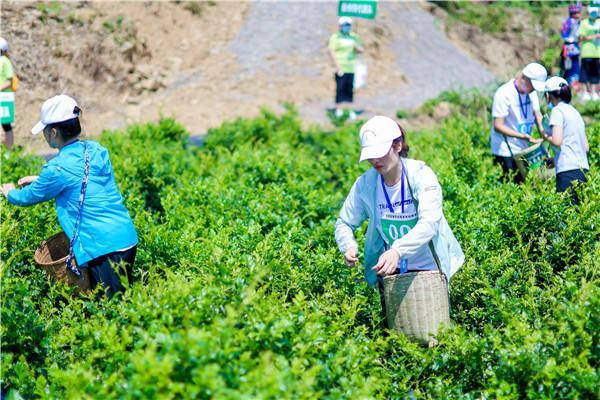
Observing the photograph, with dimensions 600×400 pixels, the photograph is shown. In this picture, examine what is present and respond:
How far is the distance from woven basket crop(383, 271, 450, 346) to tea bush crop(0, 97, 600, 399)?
91 mm

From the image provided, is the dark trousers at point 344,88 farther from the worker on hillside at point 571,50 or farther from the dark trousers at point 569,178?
the dark trousers at point 569,178

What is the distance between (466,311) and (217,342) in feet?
7.33

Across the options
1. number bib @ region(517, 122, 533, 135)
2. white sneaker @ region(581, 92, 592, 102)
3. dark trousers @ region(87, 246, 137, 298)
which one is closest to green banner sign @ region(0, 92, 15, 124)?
dark trousers @ region(87, 246, 137, 298)

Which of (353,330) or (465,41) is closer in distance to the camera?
(353,330)

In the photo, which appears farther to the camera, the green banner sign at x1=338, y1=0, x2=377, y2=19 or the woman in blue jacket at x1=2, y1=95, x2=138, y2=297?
the green banner sign at x1=338, y1=0, x2=377, y2=19

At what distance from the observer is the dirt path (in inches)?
528

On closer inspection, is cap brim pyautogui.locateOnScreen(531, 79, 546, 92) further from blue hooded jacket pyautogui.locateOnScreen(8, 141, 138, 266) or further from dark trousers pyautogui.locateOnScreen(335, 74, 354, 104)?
dark trousers pyautogui.locateOnScreen(335, 74, 354, 104)

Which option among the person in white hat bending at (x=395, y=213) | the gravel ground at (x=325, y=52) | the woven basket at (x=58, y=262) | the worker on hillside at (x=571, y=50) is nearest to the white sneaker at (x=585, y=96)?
the worker on hillside at (x=571, y=50)

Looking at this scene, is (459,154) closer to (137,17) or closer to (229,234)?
(229,234)

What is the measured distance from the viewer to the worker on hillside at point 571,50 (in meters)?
13.0

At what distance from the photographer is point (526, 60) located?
1917 cm

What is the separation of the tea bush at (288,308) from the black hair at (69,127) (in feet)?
3.03

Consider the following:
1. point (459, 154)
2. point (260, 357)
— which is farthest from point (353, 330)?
point (459, 154)

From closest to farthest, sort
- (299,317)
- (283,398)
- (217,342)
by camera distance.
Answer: (283,398), (217,342), (299,317)
